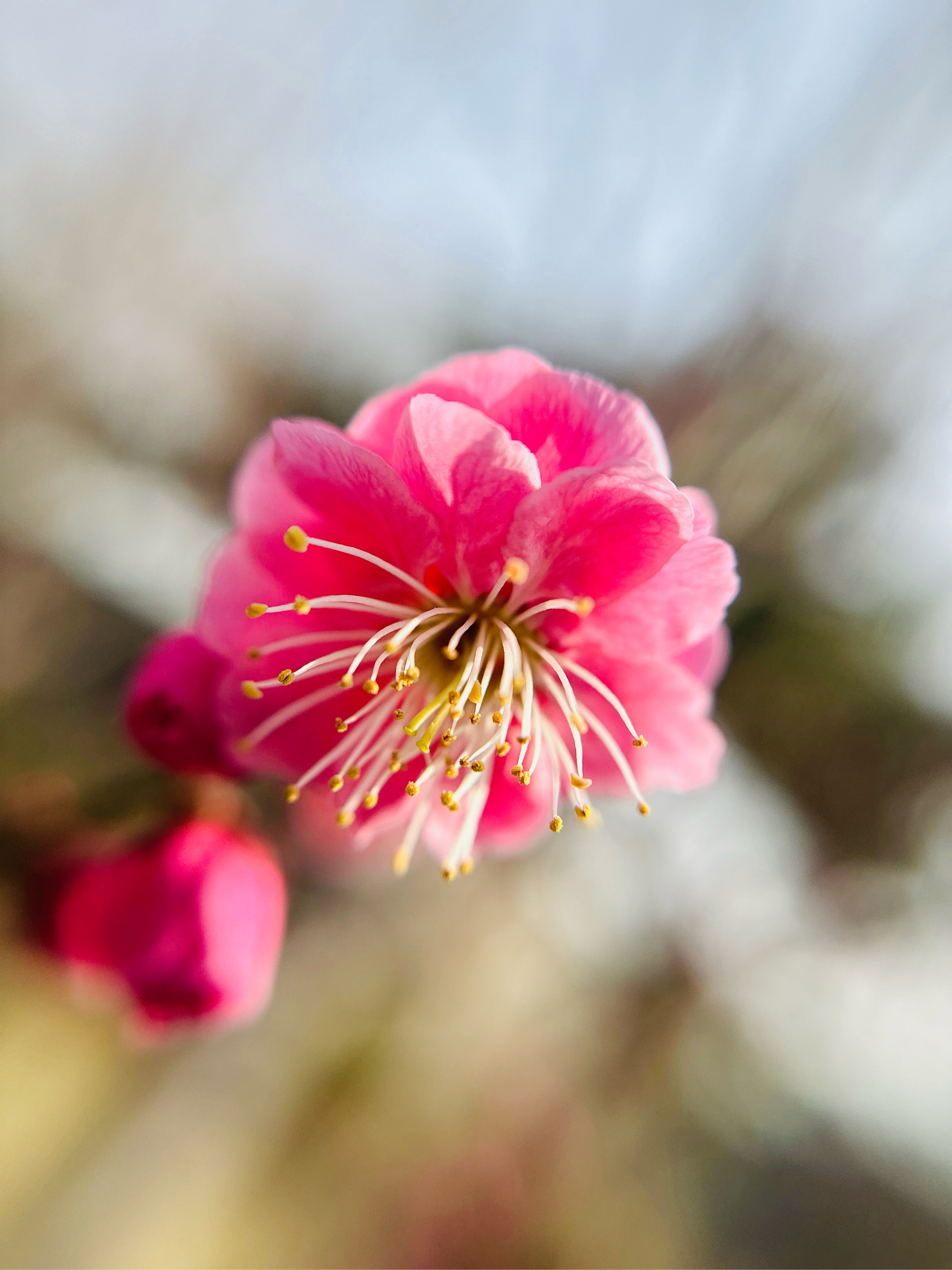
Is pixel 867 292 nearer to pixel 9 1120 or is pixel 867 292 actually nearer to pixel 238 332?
pixel 238 332

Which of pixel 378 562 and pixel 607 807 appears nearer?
pixel 378 562

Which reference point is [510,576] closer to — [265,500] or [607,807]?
[265,500]

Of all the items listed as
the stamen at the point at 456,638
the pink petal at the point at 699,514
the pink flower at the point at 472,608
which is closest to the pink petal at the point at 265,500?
the pink flower at the point at 472,608

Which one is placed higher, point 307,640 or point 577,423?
point 577,423

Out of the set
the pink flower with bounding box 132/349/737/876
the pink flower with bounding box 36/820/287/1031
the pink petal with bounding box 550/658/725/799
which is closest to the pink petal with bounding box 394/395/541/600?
the pink flower with bounding box 132/349/737/876

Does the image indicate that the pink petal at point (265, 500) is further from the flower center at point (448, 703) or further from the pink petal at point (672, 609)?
the pink petal at point (672, 609)

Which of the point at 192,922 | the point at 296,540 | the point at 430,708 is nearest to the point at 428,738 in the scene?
the point at 430,708

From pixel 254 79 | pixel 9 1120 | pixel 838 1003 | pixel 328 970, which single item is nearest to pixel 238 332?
pixel 254 79
